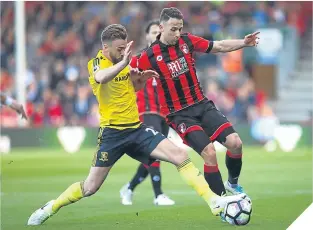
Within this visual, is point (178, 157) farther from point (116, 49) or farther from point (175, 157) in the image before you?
point (116, 49)

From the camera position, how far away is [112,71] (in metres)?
8.88

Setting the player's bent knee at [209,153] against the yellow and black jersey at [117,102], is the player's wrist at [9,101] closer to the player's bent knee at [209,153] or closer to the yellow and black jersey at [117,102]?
the yellow and black jersey at [117,102]

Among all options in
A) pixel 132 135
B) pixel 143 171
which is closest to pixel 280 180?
pixel 143 171

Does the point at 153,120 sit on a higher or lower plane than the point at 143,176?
higher

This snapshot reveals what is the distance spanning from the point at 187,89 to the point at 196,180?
1.38 m

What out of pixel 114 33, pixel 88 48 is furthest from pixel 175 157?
pixel 88 48

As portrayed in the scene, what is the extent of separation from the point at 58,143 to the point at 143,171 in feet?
41.0

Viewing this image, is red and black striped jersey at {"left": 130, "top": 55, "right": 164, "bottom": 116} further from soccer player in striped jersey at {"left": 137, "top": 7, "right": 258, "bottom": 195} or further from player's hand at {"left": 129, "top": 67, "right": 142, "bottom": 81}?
player's hand at {"left": 129, "top": 67, "right": 142, "bottom": 81}

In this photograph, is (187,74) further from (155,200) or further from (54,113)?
(54,113)

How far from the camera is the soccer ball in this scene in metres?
9.22

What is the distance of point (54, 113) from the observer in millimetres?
26094

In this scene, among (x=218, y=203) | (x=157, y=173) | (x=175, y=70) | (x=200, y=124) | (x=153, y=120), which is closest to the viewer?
(x=218, y=203)

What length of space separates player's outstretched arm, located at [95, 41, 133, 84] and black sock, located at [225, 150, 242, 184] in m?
2.05

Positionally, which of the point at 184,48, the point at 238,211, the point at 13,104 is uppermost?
the point at 13,104
